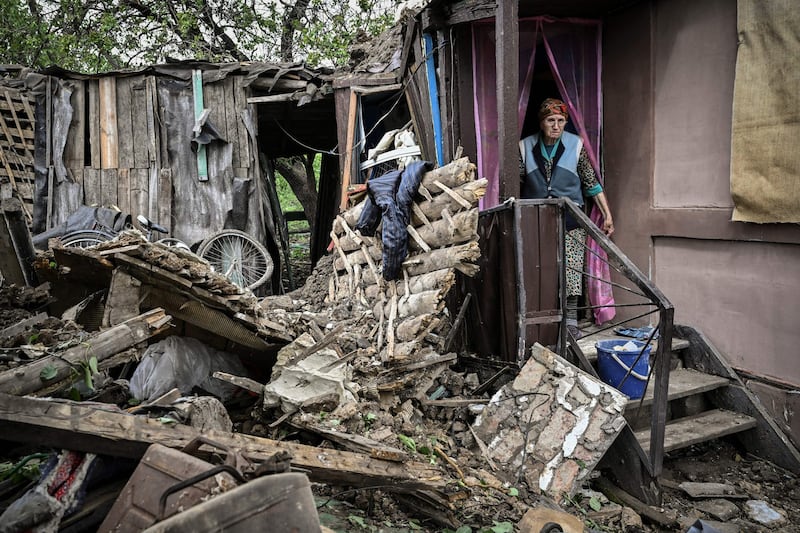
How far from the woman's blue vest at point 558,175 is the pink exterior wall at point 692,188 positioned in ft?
2.56

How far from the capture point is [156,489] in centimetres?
211

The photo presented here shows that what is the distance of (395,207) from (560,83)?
8.47 feet

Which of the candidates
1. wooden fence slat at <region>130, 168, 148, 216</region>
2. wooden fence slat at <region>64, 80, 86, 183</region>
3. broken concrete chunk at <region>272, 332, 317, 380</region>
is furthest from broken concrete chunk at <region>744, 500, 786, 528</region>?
wooden fence slat at <region>64, 80, 86, 183</region>

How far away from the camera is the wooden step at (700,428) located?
4.61 meters

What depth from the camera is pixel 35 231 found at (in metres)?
8.49

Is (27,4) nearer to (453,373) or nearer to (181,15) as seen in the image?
(181,15)

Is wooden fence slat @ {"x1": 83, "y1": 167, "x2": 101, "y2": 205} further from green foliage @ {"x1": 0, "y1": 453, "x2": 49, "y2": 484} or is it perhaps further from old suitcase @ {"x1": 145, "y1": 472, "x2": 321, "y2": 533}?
old suitcase @ {"x1": 145, "y1": 472, "x2": 321, "y2": 533}

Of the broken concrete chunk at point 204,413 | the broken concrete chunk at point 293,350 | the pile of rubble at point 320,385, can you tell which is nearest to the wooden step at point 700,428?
the pile of rubble at point 320,385

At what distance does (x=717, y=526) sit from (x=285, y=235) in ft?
28.8

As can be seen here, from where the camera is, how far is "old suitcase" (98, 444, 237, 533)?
78.3 inches

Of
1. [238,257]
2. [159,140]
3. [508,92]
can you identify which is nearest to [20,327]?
[508,92]

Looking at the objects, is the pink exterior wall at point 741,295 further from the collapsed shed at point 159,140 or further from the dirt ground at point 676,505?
the collapsed shed at point 159,140

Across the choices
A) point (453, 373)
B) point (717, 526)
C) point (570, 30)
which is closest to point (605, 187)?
point (570, 30)

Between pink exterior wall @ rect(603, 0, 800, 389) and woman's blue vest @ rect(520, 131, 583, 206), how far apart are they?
30.7 inches
